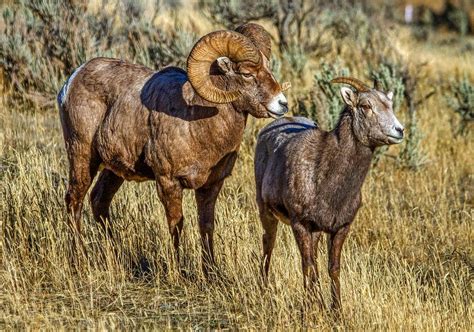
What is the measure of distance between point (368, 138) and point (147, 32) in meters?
9.43

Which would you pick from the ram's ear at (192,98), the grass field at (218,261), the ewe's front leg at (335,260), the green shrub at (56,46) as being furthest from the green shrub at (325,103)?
the ewe's front leg at (335,260)

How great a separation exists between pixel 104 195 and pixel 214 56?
205cm

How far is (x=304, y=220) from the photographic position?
6973 mm

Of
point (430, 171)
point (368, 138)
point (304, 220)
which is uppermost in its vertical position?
point (368, 138)

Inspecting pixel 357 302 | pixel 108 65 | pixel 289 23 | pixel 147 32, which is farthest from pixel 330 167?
pixel 289 23

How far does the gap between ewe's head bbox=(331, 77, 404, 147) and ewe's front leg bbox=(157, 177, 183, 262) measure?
160 cm

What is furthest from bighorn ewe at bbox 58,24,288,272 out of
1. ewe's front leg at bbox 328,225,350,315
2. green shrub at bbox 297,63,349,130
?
green shrub at bbox 297,63,349,130

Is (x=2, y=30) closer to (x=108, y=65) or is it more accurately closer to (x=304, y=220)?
(x=108, y=65)

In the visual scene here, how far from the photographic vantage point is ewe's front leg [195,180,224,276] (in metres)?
7.95

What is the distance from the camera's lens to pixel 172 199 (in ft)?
25.4

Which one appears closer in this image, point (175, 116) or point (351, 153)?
point (351, 153)

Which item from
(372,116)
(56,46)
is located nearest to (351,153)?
(372,116)

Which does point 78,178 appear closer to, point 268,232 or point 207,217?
point 207,217

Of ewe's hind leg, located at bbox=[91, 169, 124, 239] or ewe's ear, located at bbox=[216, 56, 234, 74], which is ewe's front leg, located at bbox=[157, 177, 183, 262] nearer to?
ewe's ear, located at bbox=[216, 56, 234, 74]
